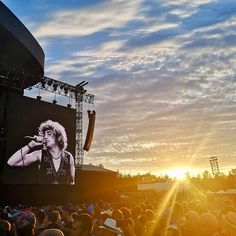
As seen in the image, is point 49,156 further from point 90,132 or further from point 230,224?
point 230,224

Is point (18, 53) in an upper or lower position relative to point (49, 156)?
upper

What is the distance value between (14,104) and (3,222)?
15.2m

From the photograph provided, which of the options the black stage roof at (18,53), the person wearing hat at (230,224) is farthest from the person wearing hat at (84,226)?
the black stage roof at (18,53)

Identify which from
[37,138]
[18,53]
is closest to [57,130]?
[37,138]

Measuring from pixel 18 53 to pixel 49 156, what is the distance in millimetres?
6376

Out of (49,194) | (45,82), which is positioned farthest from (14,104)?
(49,194)

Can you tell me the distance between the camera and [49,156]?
1947 centimetres

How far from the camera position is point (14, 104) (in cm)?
1825

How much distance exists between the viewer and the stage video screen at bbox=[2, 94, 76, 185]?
58.9 ft

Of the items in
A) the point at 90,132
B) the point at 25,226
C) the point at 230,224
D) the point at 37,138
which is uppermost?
the point at 90,132

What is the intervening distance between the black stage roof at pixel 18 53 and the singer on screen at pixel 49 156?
3062mm

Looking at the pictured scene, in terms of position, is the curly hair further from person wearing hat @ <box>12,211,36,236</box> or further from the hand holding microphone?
person wearing hat @ <box>12,211,36,236</box>

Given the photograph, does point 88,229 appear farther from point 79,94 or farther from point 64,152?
point 79,94

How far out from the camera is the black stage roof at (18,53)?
13.9 metres
